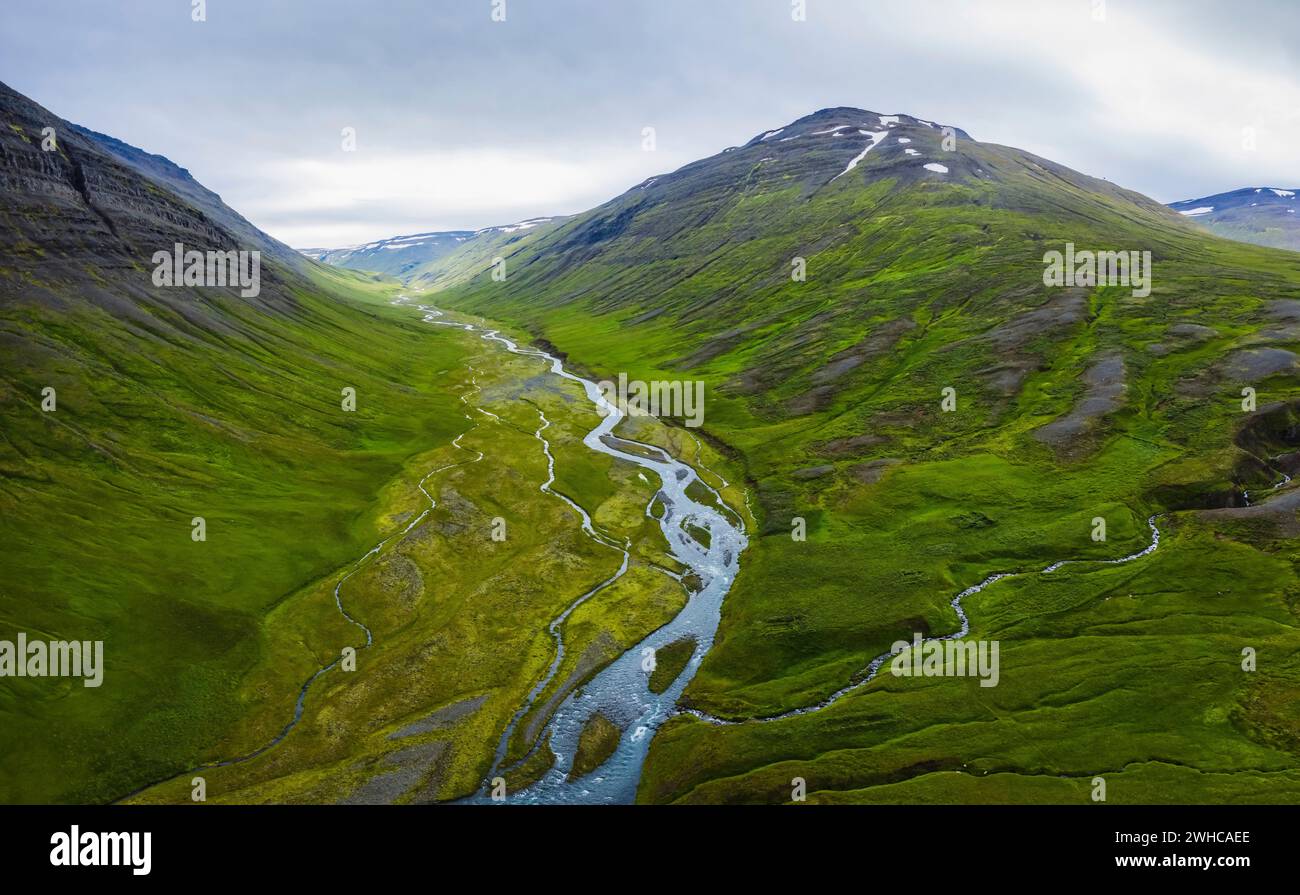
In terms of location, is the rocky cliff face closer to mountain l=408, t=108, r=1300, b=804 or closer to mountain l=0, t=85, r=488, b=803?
mountain l=0, t=85, r=488, b=803

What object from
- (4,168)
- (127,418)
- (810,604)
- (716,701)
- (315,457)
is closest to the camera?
(716,701)

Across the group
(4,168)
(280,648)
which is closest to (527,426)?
(280,648)

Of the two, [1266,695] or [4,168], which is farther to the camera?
[4,168]

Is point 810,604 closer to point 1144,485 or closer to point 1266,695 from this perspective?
point 1266,695

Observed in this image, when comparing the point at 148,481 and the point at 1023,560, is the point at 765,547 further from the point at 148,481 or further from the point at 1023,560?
the point at 148,481

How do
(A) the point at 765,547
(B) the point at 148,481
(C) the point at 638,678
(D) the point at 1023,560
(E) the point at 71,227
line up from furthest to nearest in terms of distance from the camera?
(E) the point at 71,227 < (B) the point at 148,481 < (A) the point at 765,547 < (D) the point at 1023,560 < (C) the point at 638,678

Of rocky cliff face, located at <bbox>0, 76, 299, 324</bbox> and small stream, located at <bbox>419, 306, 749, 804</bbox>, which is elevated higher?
rocky cliff face, located at <bbox>0, 76, 299, 324</bbox>

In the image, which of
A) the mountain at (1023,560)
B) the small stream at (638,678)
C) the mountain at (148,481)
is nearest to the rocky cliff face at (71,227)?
the mountain at (148,481)

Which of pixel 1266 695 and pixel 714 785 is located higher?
pixel 1266 695

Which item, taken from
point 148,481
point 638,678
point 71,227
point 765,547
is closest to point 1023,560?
point 765,547

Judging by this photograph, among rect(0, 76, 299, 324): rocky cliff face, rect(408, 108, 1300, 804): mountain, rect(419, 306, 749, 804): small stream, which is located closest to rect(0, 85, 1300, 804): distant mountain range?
rect(408, 108, 1300, 804): mountain

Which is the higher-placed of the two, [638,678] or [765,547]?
[765,547]
